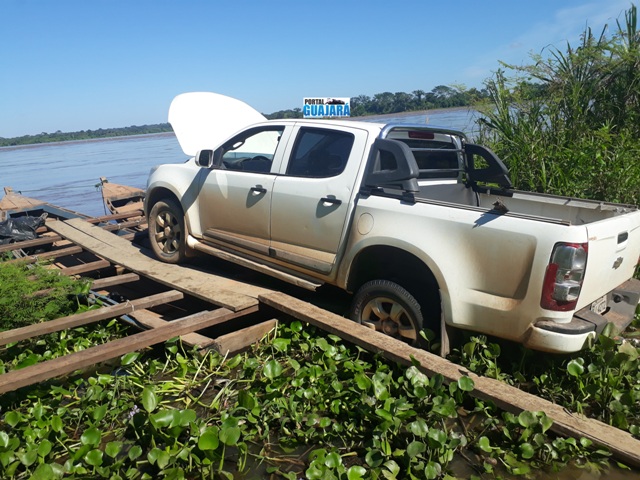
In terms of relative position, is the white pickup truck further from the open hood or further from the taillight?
the open hood

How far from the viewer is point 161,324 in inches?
174

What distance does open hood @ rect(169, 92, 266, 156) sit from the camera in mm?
6727

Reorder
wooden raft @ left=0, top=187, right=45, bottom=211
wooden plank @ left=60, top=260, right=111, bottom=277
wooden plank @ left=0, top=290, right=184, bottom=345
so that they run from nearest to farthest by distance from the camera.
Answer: wooden plank @ left=0, top=290, right=184, bottom=345 → wooden plank @ left=60, top=260, right=111, bottom=277 → wooden raft @ left=0, top=187, right=45, bottom=211

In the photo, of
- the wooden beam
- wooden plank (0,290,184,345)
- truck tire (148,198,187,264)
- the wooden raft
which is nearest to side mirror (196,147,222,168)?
truck tire (148,198,187,264)

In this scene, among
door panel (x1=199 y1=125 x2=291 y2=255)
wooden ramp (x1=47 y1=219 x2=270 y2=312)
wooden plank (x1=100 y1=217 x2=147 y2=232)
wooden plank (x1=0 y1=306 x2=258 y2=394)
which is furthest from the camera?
wooden plank (x1=100 y1=217 x2=147 y2=232)

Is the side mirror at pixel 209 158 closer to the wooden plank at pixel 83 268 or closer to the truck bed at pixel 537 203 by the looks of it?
the wooden plank at pixel 83 268

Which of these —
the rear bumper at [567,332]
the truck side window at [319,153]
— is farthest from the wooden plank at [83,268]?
the rear bumper at [567,332]

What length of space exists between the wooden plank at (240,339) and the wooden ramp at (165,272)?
0.30 m

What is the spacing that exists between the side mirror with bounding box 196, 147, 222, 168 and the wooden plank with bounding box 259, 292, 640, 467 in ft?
5.72

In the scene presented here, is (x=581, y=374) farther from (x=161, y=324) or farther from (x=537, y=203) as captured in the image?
(x=161, y=324)

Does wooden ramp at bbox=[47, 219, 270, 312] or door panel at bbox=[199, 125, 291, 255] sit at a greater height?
door panel at bbox=[199, 125, 291, 255]

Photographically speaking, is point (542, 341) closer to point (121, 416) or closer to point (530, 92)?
point (121, 416)

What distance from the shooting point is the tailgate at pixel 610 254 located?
3191 millimetres

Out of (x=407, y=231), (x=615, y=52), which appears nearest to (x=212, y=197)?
(x=407, y=231)
